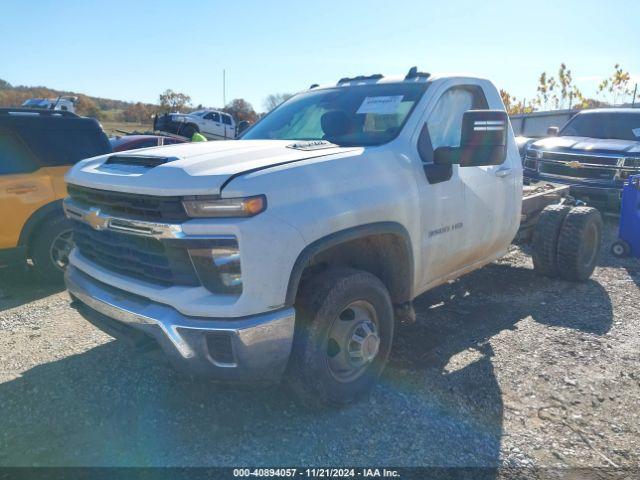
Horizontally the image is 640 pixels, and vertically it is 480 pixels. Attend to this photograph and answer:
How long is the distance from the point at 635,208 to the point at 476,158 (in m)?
4.40

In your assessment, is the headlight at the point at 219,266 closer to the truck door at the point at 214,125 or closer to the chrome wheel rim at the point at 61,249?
the chrome wheel rim at the point at 61,249

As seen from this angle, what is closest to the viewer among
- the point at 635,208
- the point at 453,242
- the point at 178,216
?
the point at 178,216

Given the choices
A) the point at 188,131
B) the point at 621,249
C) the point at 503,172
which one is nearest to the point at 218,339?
the point at 503,172

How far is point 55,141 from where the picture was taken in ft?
18.8

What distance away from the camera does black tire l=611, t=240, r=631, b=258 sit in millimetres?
6535

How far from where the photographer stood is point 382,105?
3.63 metres

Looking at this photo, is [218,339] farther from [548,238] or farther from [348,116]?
[548,238]

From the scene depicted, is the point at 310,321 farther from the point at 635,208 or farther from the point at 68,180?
the point at 635,208

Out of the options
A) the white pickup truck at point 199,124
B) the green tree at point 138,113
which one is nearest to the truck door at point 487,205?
the white pickup truck at point 199,124

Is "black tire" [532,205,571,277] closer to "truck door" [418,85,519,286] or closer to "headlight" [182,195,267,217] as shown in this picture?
"truck door" [418,85,519,286]

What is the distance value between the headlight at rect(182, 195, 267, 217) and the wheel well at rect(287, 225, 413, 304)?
64 cm

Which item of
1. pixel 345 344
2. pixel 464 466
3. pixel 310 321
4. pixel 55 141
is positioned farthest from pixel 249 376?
pixel 55 141

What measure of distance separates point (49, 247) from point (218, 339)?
4.04m

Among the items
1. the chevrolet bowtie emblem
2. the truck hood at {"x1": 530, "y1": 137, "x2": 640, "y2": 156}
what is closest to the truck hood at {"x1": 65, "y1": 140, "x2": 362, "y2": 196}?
the chevrolet bowtie emblem
